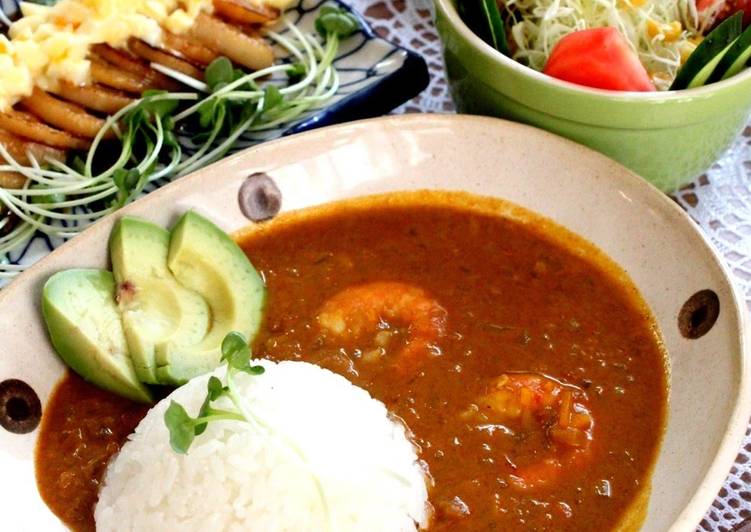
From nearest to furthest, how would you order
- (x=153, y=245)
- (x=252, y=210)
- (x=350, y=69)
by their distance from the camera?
1. (x=153, y=245)
2. (x=252, y=210)
3. (x=350, y=69)

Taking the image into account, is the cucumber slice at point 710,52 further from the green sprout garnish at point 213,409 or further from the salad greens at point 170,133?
the green sprout garnish at point 213,409

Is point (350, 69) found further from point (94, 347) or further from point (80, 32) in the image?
point (94, 347)

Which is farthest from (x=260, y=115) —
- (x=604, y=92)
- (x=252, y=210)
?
(x=604, y=92)

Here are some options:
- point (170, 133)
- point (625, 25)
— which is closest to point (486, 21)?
point (625, 25)

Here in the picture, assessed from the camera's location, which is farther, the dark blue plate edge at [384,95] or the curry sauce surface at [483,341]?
the dark blue plate edge at [384,95]

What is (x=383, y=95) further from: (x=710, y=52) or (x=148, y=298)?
(x=148, y=298)

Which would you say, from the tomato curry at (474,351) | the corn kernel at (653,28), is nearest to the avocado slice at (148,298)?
the tomato curry at (474,351)
